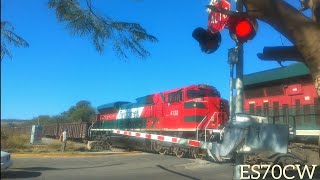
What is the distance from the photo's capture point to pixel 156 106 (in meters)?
26.5

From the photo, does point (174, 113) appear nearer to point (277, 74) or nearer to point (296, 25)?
point (277, 74)

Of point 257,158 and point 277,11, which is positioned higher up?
point 277,11

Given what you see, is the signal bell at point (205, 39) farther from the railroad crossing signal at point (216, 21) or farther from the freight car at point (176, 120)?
the freight car at point (176, 120)

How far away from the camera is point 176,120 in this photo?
79.3ft

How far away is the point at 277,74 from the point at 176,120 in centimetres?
866

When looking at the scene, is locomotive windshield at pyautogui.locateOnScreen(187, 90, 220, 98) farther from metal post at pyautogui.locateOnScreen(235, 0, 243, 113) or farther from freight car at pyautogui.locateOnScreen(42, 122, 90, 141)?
metal post at pyautogui.locateOnScreen(235, 0, 243, 113)

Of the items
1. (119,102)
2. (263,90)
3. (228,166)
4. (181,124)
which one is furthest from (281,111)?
(119,102)

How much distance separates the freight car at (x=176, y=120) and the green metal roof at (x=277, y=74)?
3294 mm

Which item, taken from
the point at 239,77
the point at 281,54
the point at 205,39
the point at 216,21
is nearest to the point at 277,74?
the point at 239,77

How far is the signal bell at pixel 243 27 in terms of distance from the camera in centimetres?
586

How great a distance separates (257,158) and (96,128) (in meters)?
26.0

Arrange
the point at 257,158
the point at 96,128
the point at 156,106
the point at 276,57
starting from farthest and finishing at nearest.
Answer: the point at 96,128 → the point at 156,106 → the point at 257,158 → the point at 276,57

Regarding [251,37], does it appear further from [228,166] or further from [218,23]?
[228,166]

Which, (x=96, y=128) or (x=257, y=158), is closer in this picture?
(x=257, y=158)
